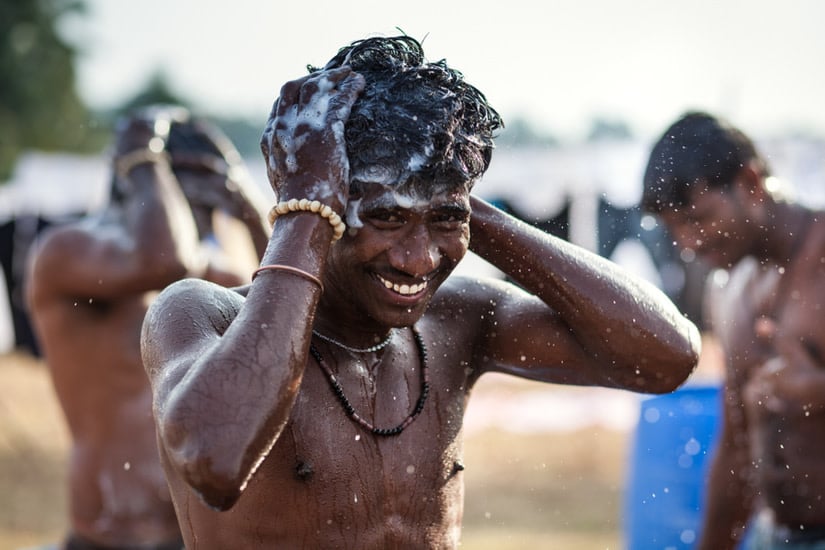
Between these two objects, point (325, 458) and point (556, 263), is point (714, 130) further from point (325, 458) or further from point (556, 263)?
point (325, 458)

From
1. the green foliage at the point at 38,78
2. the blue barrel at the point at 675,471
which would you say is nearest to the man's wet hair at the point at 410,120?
the blue barrel at the point at 675,471

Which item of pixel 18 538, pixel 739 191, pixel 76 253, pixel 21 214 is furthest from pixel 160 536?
pixel 21 214

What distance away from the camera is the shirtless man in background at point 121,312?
417 centimetres

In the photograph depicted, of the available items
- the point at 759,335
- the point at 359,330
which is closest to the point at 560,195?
the point at 759,335

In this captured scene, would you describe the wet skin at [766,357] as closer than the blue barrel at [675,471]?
Yes

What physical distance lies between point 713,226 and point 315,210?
2.56m

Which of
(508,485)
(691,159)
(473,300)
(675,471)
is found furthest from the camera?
(508,485)

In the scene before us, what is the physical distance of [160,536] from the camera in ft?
13.6

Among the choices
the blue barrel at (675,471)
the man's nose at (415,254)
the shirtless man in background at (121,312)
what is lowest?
the blue barrel at (675,471)

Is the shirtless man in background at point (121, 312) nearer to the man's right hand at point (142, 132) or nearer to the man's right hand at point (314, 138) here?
the man's right hand at point (142, 132)

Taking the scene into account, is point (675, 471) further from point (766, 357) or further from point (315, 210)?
point (315, 210)

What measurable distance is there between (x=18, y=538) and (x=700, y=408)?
584 centimetres

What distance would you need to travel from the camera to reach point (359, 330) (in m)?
2.30

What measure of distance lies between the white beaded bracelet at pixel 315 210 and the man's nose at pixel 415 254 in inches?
4.8
